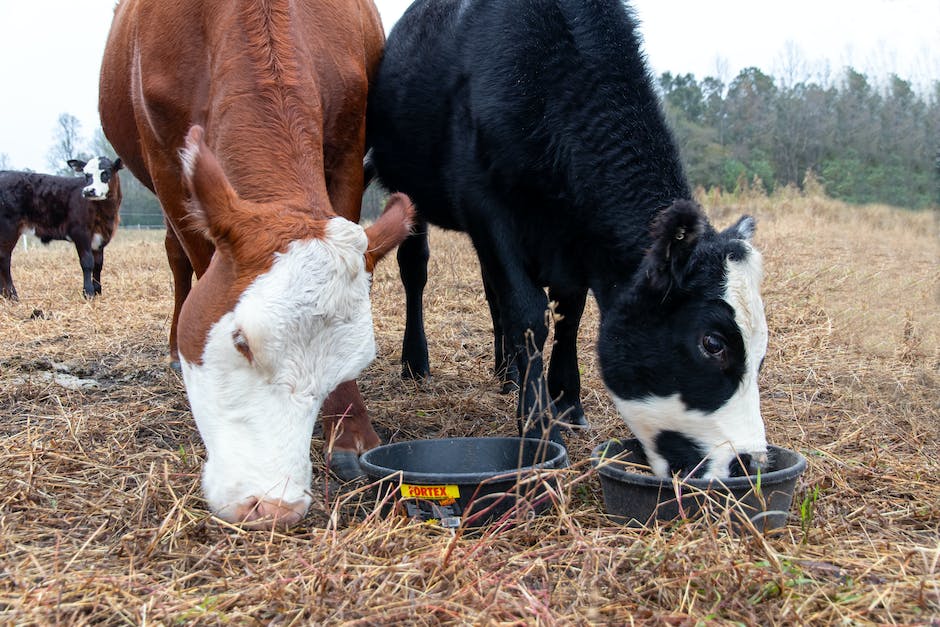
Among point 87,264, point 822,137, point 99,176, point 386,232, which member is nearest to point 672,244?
point 386,232

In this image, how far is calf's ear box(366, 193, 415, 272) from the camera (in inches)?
111

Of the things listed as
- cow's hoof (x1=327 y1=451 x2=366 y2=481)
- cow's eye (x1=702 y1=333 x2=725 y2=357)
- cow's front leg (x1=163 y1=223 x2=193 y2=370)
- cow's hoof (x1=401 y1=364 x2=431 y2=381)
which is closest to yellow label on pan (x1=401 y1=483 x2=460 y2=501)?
cow's hoof (x1=327 y1=451 x2=366 y2=481)

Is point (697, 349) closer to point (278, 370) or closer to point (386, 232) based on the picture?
point (386, 232)

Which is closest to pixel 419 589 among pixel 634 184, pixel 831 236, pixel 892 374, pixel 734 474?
pixel 734 474

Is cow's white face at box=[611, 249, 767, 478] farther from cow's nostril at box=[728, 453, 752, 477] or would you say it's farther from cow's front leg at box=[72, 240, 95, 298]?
cow's front leg at box=[72, 240, 95, 298]

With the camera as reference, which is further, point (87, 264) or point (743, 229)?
→ point (87, 264)

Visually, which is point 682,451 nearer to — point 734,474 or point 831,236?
point 734,474

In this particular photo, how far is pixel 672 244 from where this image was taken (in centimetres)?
298

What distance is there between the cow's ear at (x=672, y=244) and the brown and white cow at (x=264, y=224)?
974 mm

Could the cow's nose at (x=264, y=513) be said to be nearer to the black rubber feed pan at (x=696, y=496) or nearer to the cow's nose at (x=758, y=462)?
the black rubber feed pan at (x=696, y=496)

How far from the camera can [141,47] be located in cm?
374

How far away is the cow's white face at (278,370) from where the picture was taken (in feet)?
7.91

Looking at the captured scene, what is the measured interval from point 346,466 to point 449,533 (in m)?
0.93

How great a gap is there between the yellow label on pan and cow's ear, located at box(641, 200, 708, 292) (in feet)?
3.86
